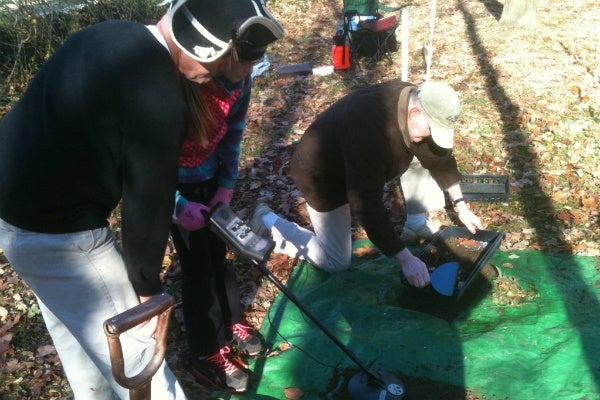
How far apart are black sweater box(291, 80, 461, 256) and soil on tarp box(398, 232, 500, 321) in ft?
1.75

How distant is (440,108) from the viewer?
309 cm

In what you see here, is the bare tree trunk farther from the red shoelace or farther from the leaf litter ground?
the red shoelace

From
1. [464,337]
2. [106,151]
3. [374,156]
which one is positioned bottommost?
[464,337]

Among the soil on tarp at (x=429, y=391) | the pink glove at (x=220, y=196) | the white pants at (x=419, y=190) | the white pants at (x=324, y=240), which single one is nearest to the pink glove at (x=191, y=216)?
the pink glove at (x=220, y=196)

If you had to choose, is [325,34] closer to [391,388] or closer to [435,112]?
[435,112]

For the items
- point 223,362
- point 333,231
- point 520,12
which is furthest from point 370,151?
point 520,12

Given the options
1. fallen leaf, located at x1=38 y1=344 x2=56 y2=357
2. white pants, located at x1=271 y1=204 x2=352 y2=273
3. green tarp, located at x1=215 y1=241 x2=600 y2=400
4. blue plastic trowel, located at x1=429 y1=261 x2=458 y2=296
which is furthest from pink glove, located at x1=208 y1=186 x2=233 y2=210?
fallen leaf, located at x1=38 y1=344 x2=56 y2=357

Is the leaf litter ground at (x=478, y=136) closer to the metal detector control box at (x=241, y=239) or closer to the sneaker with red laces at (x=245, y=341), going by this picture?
the sneaker with red laces at (x=245, y=341)

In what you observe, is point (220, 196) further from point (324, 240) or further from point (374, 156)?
point (324, 240)

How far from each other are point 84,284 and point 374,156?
1884mm

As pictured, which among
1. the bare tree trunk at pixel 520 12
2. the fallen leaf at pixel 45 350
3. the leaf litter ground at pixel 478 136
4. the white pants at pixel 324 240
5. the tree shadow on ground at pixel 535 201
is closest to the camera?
the tree shadow on ground at pixel 535 201

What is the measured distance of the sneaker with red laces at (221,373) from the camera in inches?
126

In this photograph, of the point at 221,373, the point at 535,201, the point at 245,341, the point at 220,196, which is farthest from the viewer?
the point at 535,201

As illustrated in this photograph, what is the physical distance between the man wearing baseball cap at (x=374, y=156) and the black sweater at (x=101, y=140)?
1.70m
